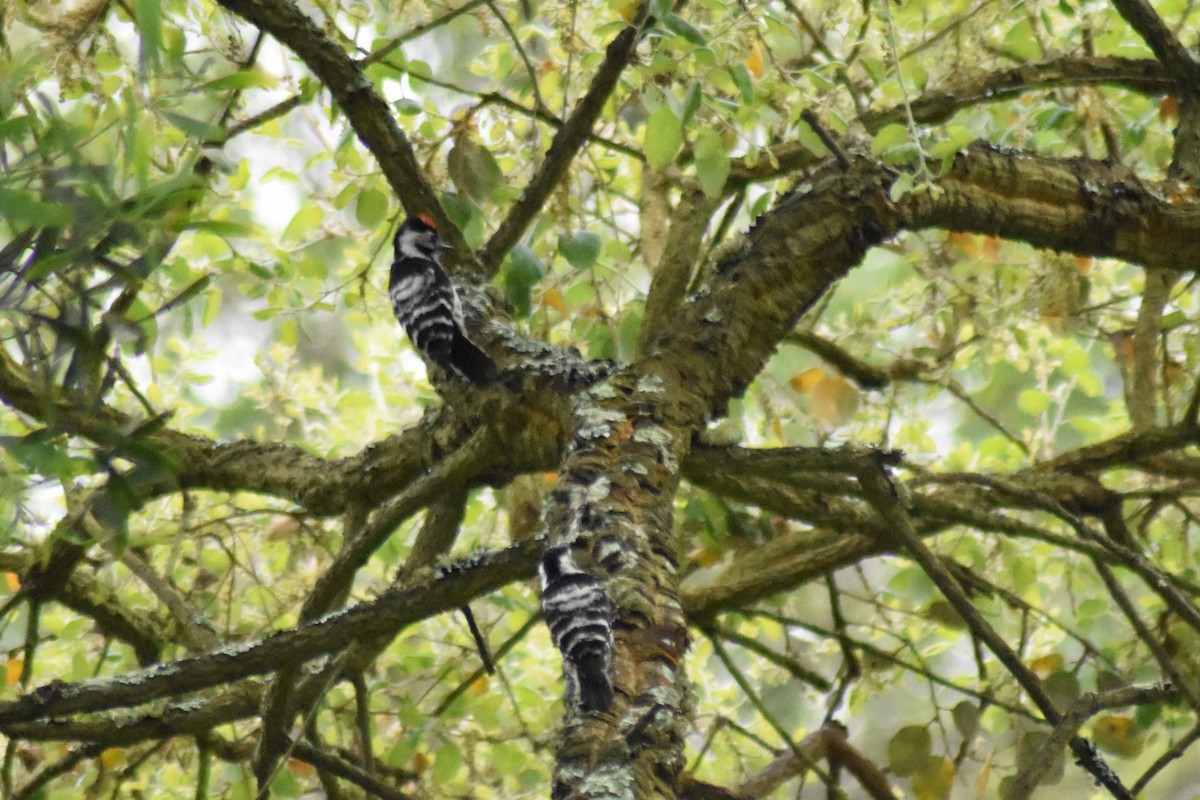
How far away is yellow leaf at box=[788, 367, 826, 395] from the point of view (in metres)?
2.67

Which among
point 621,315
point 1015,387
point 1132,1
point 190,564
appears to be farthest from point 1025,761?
point 1015,387

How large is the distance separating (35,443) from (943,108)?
1614mm

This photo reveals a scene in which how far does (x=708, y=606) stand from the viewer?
2.24 metres

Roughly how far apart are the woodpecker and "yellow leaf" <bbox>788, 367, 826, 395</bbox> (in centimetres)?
84

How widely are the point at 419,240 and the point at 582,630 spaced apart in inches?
52.4

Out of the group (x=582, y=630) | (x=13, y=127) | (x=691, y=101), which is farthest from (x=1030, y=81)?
(x=13, y=127)

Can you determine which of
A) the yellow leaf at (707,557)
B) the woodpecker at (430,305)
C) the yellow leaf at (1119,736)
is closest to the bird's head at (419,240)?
the woodpecker at (430,305)

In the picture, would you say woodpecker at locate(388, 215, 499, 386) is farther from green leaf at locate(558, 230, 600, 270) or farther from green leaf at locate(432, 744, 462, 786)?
green leaf at locate(432, 744, 462, 786)

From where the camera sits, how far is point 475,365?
1.78 metres

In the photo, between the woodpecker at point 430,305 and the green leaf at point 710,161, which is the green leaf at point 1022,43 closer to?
the green leaf at point 710,161

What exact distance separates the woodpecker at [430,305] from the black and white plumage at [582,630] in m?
0.54

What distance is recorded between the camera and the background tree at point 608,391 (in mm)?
1395

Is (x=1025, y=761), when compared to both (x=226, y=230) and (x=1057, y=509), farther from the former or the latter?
(x=226, y=230)

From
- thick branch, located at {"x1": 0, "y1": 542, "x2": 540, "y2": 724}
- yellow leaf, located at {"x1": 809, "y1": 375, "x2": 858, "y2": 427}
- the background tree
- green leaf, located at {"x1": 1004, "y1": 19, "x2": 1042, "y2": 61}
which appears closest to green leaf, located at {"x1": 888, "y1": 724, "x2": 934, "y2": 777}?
the background tree
